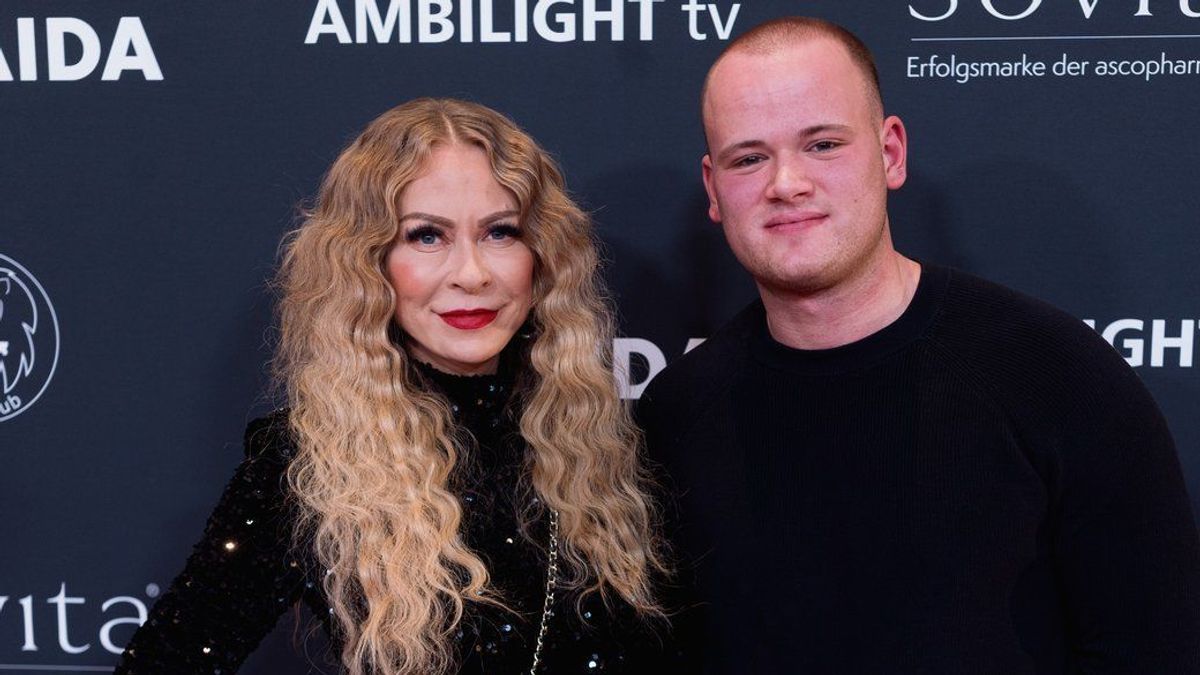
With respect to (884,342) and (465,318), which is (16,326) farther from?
(884,342)

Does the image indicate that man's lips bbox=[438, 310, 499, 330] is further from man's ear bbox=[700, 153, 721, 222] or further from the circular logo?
the circular logo

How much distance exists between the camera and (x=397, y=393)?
1.53m

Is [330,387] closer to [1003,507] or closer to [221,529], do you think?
[221,529]

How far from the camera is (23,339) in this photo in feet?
6.70

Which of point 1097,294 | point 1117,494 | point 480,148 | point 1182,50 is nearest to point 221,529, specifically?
point 480,148

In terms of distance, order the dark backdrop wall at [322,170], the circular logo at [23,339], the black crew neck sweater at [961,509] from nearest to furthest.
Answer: the black crew neck sweater at [961,509] < the dark backdrop wall at [322,170] < the circular logo at [23,339]

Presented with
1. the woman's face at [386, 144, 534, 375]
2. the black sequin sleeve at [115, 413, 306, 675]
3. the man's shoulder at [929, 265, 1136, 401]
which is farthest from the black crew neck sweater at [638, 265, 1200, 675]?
the black sequin sleeve at [115, 413, 306, 675]

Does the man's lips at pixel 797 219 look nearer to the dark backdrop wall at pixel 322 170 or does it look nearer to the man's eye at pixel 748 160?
the man's eye at pixel 748 160

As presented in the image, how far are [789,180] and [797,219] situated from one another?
0.18 ft

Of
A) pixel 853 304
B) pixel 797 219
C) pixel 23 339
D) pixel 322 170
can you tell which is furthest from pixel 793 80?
pixel 23 339

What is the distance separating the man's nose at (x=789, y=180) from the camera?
4.96 feet

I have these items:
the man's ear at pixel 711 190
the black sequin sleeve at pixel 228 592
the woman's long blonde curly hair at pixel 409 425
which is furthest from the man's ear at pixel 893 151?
the black sequin sleeve at pixel 228 592

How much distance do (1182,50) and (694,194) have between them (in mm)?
832

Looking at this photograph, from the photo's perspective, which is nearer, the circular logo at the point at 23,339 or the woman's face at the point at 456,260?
the woman's face at the point at 456,260
